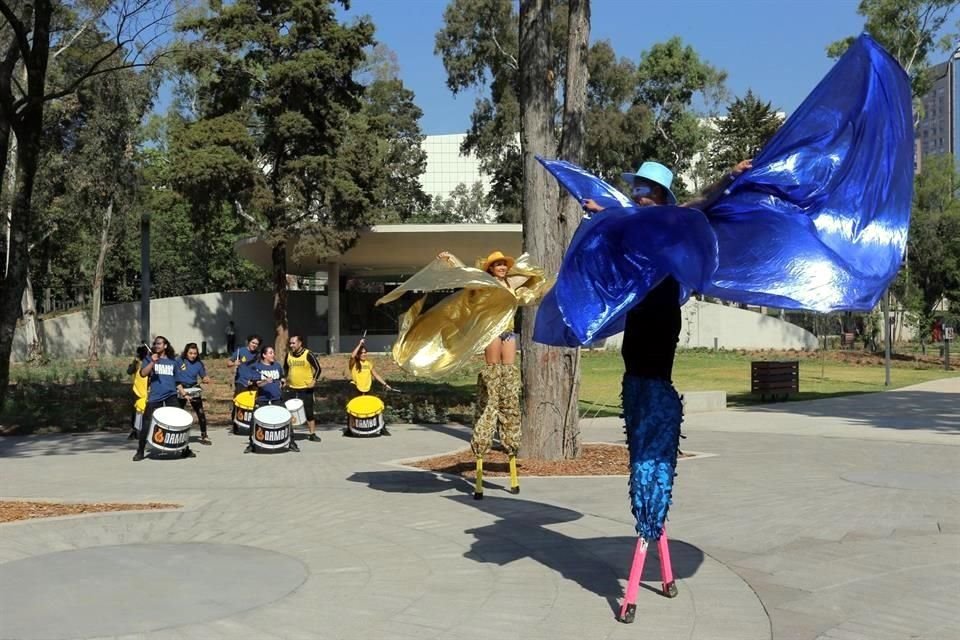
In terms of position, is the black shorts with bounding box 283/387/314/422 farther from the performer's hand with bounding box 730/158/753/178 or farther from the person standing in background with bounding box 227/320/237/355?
the person standing in background with bounding box 227/320/237/355

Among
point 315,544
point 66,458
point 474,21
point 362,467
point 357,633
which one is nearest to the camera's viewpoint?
point 357,633

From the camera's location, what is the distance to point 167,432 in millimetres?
12758

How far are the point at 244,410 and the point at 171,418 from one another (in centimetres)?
318

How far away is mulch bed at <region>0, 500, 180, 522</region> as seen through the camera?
8.49 meters

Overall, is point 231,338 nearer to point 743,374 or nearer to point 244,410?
point 743,374

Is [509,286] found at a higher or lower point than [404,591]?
higher

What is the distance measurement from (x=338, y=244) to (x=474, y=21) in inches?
736

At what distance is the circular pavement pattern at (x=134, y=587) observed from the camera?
5285 mm

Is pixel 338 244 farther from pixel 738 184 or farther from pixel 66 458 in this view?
pixel 738 184

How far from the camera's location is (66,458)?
13.2m

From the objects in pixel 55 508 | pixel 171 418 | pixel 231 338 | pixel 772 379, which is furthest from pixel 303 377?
pixel 231 338

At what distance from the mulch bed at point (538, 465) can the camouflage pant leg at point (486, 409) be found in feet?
5.74

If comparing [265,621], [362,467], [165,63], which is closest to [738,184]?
[265,621]

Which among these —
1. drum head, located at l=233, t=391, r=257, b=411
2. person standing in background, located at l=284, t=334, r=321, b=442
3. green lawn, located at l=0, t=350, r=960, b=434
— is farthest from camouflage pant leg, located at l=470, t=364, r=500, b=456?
drum head, located at l=233, t=391, r=257, b=411
